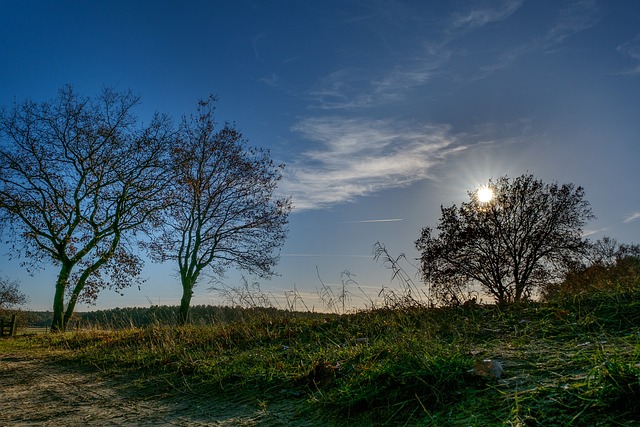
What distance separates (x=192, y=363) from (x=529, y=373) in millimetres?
5317

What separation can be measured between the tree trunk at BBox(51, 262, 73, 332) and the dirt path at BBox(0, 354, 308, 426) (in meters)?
14.8

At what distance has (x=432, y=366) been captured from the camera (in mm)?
4230

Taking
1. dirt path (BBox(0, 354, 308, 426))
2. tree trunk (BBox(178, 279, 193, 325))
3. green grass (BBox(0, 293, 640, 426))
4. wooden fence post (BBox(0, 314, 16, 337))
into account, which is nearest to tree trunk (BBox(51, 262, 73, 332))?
wooden fence post (BBox(0, 314, 16, 337))

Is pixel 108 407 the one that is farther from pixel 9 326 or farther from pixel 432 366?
pixel 9 326

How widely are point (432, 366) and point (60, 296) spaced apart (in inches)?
898

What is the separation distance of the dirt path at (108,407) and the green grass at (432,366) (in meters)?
0.29

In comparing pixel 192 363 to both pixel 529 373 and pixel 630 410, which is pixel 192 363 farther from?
pixel 630 410

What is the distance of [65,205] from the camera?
2153cm

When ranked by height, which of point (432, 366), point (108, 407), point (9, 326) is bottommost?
point (108, 407)

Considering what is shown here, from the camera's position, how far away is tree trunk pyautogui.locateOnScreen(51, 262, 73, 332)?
842 inches

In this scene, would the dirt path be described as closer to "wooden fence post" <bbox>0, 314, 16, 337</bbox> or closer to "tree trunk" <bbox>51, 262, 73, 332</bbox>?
"tree trunk" <bbox>51, 262, 73, 332</bbox>

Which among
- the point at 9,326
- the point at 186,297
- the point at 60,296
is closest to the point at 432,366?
the point at 186,297

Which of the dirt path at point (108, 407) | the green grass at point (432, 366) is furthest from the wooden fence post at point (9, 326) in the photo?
the dirt path at point (108, 407)

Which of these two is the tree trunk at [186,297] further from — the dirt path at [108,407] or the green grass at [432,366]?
the dirt path at [108,407]
